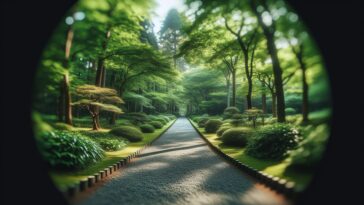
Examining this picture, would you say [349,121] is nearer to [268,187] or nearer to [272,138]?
[268,187]

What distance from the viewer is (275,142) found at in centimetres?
1148

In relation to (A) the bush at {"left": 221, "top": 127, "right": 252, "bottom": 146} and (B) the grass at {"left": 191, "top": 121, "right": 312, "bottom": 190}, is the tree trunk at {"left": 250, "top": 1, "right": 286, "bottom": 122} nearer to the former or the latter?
(A) the bush at {"left": 221, "top": 127, "right": 252, "bottom": 146}

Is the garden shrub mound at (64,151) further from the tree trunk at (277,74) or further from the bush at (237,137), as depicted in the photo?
the tree trunk at (277,74)

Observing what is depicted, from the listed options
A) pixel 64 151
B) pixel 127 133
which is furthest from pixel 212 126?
pixel 64 151

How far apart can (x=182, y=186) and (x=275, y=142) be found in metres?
4.91

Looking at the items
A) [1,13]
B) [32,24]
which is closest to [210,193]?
[32,24]

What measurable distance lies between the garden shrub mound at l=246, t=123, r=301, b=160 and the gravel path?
60.8 inches

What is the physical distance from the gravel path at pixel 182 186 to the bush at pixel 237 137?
14.1 feet

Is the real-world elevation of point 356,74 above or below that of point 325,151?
above

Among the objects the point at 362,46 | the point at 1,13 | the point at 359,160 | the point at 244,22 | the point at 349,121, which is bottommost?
the point at 359,160

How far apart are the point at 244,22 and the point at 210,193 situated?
645 inches

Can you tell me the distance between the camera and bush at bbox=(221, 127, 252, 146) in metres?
15.9

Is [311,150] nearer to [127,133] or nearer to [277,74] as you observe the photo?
[277,74]

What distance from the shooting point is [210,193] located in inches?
286
